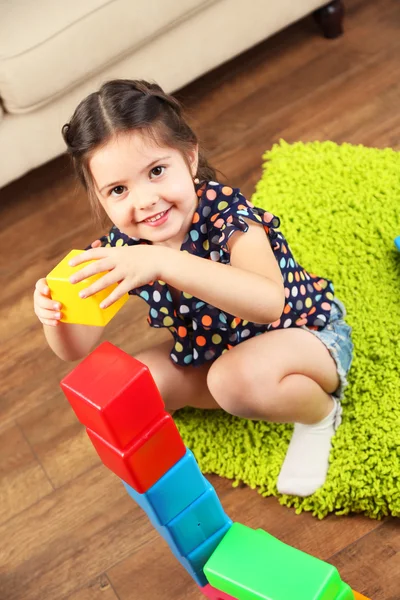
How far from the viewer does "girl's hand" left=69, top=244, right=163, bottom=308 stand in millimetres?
790

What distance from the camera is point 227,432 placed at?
1.21 meters

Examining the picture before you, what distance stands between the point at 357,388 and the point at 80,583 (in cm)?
49

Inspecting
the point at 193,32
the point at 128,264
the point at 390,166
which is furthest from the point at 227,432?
the point at 193,32

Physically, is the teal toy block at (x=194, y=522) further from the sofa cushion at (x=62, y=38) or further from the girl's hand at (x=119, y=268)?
the sofa cushion at (x=62, y=38)

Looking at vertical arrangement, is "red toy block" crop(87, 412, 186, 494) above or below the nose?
below

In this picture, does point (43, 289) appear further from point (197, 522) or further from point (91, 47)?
point (91, 47)

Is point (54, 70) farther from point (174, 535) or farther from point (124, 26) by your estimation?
point (174, 535)

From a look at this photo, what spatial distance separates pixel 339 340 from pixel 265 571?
42 centimetres

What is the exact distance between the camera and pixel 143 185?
94 cm

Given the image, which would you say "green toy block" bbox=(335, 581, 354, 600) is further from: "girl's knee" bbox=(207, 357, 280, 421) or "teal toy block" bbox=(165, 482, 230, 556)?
"girl's knee" bbox=(207, 357, 280, 421)

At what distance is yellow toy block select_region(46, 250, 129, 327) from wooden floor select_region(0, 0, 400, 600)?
1.49 feet

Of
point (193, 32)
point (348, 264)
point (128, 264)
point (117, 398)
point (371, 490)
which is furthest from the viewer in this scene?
point (193, 32)

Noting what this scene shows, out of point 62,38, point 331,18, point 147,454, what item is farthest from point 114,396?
point 331,18

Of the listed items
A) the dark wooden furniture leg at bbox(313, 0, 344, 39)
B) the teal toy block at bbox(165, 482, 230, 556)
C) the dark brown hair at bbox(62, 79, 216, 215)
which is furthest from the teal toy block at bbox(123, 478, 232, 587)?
the dark wooden furniture leg at bbox(313, 0, 344, 39)
